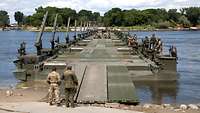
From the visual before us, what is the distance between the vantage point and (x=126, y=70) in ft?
104

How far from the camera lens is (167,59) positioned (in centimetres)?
3512

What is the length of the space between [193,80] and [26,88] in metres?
12.6

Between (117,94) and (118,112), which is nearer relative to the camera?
(118,112)

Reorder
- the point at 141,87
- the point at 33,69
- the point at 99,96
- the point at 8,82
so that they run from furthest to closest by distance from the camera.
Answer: the point at 8,82
the point at 33,69
the point at 141,87
the point at 99,96

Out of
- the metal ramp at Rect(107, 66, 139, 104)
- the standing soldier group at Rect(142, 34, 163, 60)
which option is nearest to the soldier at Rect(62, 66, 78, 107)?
the metal ramp at Rect(107, 66, 139, 104)

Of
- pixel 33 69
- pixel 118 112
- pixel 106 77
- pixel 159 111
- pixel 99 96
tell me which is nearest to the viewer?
pixel 118 112

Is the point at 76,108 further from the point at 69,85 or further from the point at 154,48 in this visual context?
the point at 154,48

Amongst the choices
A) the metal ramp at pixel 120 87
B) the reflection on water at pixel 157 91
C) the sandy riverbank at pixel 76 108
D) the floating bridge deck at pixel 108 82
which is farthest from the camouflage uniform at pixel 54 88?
the reflection on water at pixel 157 91

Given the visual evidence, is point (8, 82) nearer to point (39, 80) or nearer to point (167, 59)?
point (39, 80)

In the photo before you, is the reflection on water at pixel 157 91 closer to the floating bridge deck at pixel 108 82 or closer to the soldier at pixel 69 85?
the floating bridge deck at pixel 108 82

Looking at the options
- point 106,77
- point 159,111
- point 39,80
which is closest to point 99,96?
point 159,111

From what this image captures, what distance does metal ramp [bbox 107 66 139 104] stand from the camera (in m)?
22.6

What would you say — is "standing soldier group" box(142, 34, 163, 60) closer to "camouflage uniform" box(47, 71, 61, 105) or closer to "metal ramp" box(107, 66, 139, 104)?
"metal ramp" box(107, 66, 139, 104)

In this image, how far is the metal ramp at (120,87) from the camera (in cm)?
2263
